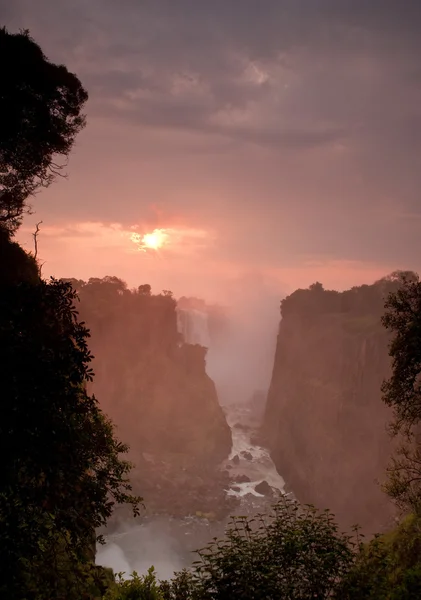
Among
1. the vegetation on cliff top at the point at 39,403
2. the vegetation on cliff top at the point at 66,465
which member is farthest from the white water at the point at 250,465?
the vegetation on cliff top at the point at 39,403

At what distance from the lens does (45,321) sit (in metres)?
10.3

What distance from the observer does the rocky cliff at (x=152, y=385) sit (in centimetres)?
7019

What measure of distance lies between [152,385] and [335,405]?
35.5 metres

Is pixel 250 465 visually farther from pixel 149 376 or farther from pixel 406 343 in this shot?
pixel 406 343

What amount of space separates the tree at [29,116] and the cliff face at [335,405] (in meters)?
56.3

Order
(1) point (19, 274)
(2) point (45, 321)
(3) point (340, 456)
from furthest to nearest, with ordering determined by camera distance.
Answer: (3) point (340, 456) < (1) point (19, 274) < (2) point (45, 321)

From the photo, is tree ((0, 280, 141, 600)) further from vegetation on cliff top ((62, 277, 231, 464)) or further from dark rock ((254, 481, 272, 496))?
vegetation on cliff top ((62, 277, 231, 464))

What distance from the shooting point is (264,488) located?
63.8 meters

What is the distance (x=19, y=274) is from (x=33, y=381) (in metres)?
8.84

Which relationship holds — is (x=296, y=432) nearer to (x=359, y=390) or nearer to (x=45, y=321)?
(x=359, y=390)

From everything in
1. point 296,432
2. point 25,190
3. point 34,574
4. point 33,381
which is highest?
point 25,190

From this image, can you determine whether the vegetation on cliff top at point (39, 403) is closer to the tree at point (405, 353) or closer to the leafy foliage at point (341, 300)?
the tree at point (405, 353)

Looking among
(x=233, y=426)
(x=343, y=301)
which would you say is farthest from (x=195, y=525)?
(x=343, y=301)

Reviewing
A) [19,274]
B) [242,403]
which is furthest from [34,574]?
[242,403]
